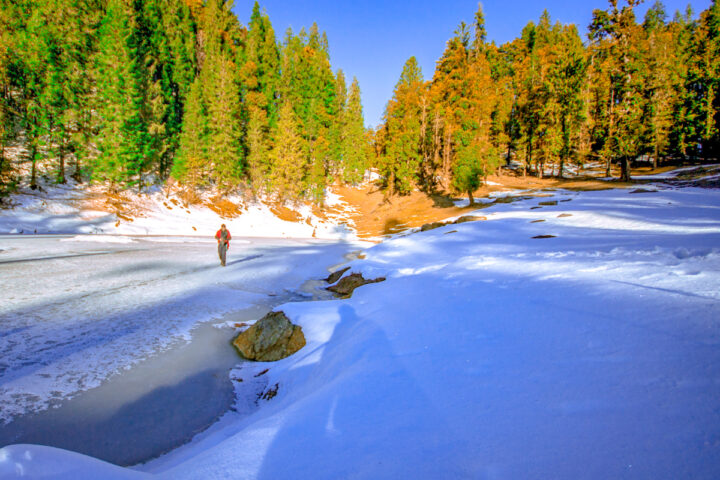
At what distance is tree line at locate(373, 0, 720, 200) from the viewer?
84.7 ft

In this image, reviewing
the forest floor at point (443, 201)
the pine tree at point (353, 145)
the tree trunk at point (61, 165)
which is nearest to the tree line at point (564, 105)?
the forest floor at point (443, 201)

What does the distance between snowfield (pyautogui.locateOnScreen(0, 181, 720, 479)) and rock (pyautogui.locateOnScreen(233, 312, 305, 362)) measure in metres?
0.33

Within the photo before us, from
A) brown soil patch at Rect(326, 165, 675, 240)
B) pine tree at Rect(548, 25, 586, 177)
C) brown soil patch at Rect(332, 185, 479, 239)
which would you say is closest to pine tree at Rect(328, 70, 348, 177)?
brown soil patch at Rect(332, 185, 479, 239)

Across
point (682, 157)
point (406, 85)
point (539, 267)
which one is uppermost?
point (406, 85)

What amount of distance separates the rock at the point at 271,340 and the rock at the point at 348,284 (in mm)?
3347

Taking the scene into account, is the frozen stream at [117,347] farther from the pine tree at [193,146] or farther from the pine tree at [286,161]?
the pine tree at [286,161]

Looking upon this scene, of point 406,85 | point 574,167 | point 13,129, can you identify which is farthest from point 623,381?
point 574,167

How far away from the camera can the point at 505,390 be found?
2336 mm

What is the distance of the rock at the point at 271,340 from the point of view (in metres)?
5.82

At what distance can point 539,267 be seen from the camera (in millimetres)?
5680

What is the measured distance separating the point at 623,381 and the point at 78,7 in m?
42.9

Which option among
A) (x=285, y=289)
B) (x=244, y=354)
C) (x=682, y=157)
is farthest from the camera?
(x=682, y=157)

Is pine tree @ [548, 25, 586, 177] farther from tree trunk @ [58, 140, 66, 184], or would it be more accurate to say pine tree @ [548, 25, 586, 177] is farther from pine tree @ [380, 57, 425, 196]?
tree trunk @ [58, 140, 66, 184]

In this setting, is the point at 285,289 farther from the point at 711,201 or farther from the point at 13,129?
the point at 13,129
